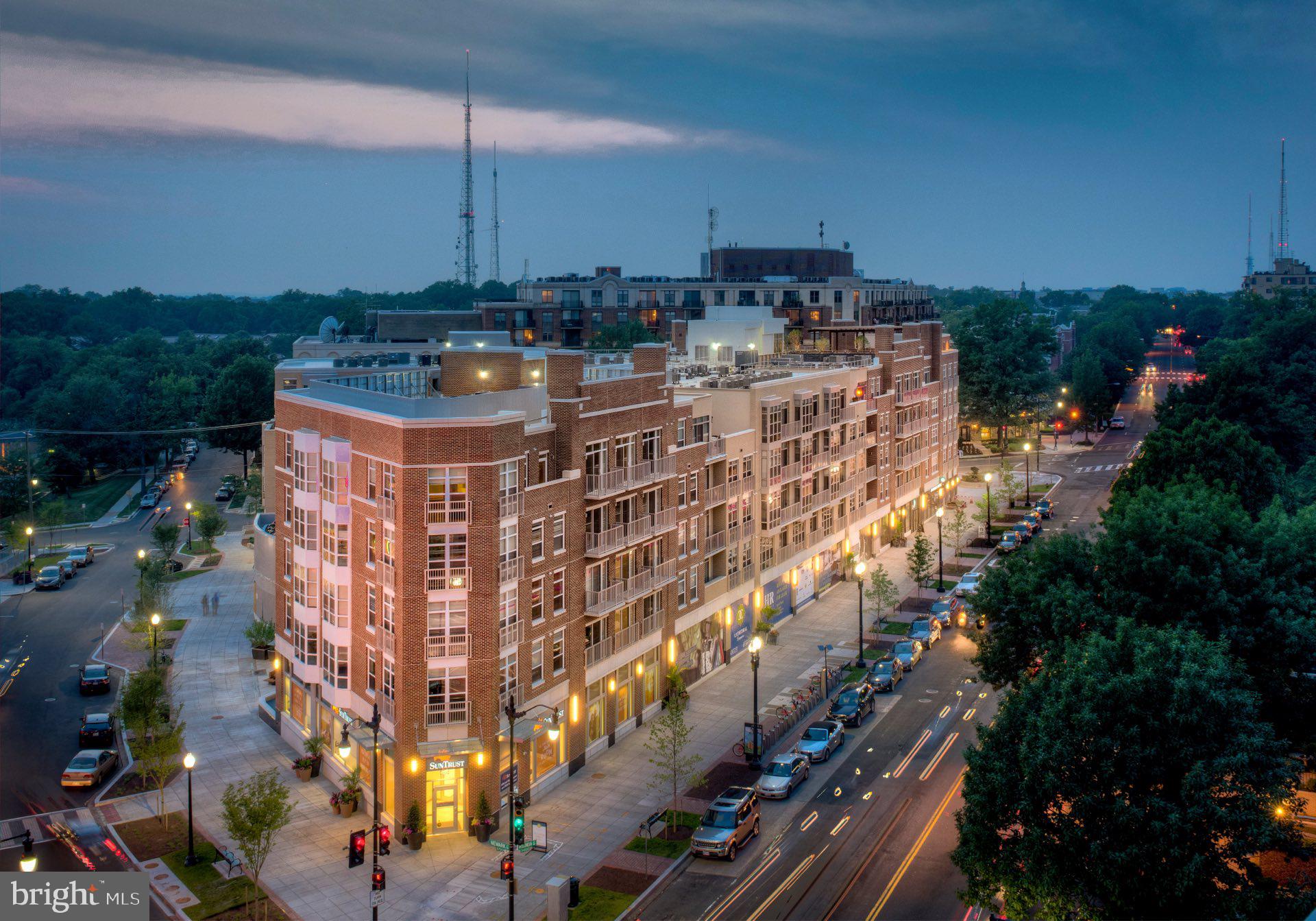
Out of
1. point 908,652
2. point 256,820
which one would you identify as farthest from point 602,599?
point 908,652

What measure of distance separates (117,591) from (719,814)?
A: 55.7 meters

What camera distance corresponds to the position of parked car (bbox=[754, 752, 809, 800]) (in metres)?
46.2

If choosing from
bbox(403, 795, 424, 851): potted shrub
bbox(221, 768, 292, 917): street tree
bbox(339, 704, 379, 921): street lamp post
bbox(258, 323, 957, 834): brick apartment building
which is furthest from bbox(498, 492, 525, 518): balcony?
bbox(221, 768, 292, 917): street tree

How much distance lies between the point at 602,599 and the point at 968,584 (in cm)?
3620

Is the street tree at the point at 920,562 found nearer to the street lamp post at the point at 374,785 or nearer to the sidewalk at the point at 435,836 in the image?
the sidewalk at the point at 435,836

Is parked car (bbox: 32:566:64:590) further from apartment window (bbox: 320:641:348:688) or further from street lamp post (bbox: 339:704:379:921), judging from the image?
street lamp post (bbox: 339:704:379:921)

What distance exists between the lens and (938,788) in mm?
47125

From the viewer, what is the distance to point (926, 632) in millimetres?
68250

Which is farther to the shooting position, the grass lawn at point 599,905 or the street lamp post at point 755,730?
the street lamp post at point 755,730

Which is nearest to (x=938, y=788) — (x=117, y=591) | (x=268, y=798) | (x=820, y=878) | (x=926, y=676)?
(x=820, y=878)

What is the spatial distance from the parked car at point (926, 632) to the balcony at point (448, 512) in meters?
34.2

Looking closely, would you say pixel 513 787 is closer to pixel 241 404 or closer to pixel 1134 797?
pixel 1134 797

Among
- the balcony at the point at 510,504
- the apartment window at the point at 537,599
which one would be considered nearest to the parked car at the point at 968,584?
the apartment window at the point at 537,599

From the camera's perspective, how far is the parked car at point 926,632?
2653 inches
